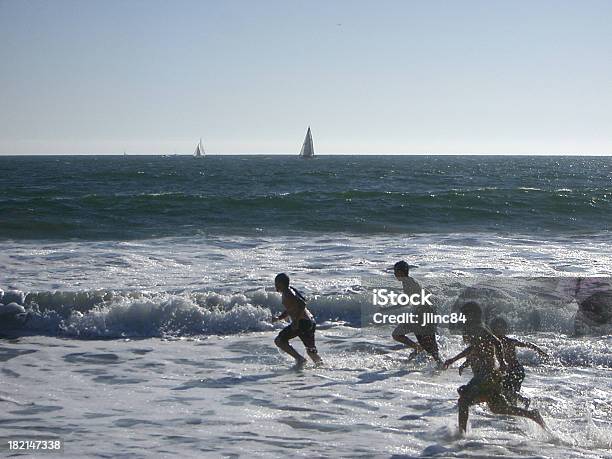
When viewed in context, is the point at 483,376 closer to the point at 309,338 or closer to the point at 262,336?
the point at 309,338

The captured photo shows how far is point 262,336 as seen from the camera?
11328 millimetres

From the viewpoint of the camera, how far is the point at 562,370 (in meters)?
9.07

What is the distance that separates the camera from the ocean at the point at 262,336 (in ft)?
22.1

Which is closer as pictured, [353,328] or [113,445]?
[113,445]

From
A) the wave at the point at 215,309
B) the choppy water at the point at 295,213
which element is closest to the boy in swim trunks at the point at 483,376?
the wave at the point at 215,309

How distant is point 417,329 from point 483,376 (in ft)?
9.30

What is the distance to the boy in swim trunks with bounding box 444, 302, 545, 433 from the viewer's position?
655 centimetres

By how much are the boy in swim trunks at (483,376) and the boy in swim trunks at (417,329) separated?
98.9 inches

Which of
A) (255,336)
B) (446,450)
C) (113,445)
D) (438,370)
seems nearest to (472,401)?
(446,450)

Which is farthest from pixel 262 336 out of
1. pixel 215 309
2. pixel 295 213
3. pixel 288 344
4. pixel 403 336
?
pixel 295 213

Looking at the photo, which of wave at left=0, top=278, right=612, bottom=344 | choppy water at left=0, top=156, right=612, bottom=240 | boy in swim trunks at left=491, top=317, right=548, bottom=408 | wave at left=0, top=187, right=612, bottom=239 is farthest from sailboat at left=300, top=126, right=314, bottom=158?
boy in swim trunks at left=491, top=317, right=548, bottom=408

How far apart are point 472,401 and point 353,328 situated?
5413 mm

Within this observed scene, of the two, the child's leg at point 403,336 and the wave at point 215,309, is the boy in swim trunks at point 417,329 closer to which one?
the child's leg at point 403,336

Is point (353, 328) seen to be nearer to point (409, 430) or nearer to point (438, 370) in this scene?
point (438, 370)
